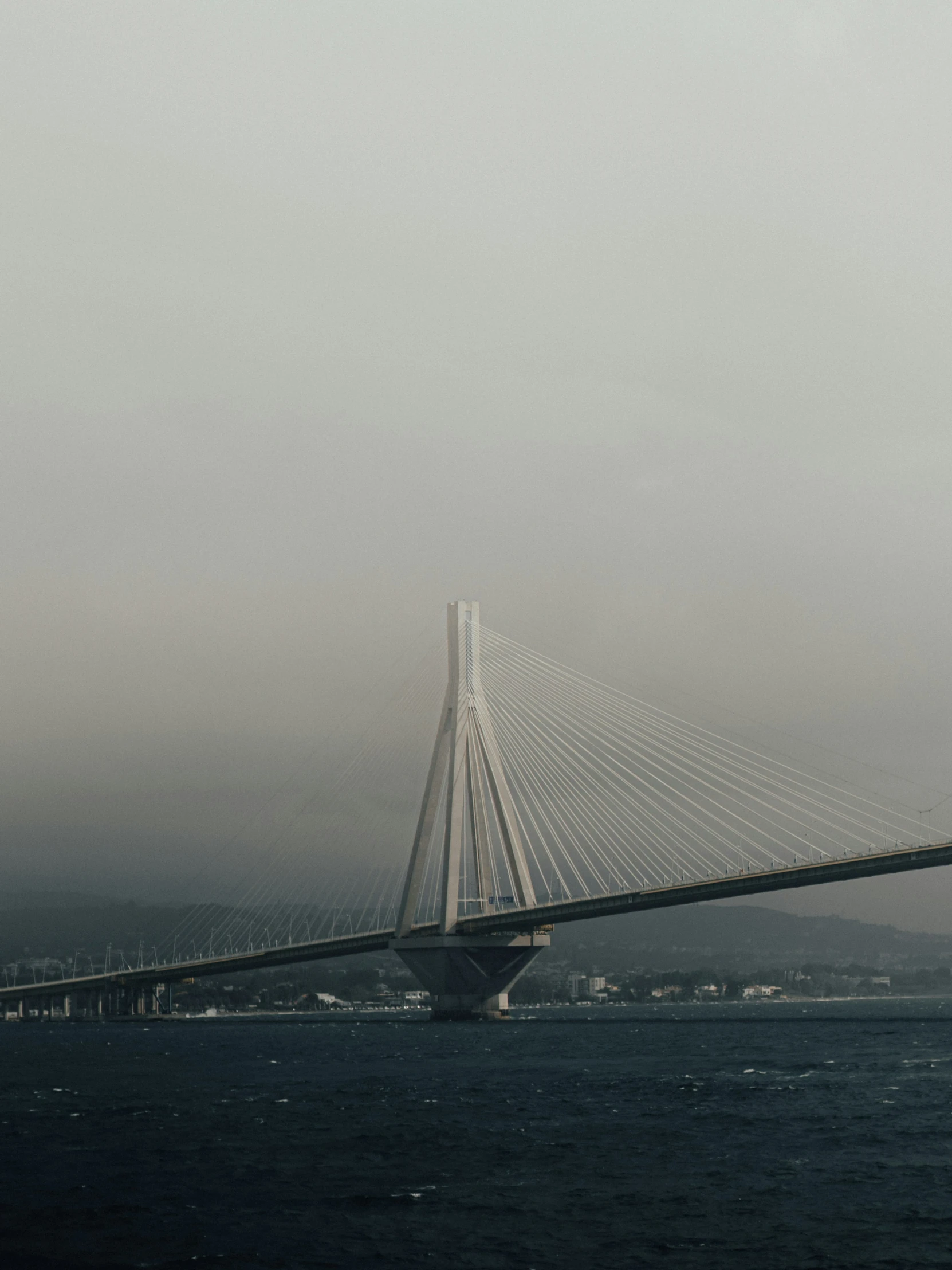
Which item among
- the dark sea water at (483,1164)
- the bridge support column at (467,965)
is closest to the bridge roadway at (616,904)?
the bridge support column at (467,965)

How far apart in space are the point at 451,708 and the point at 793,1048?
87.4 feet

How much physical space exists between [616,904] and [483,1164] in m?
56.1

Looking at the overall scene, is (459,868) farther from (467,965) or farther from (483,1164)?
(483,1164)

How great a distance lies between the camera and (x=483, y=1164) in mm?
28453

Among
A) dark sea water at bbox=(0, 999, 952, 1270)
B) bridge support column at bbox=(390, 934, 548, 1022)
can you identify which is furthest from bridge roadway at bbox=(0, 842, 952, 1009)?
dark sea water at bbox=(0, 999, 952, 1270)

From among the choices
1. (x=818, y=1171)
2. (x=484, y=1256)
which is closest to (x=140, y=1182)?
(x=484, y=1256)

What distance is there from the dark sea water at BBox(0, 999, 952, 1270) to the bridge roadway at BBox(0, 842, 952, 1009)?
16.8 metres

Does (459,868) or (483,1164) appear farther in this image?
(459,868)

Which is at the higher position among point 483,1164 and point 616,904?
point 616,904

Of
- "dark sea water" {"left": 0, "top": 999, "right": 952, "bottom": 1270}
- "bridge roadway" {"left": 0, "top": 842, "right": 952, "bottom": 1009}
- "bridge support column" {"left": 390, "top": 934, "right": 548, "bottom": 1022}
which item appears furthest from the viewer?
"bridge support column" {"left": 390, "top": 934, "right": 548, "bottom": 1022}

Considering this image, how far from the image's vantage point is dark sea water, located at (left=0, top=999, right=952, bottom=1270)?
20.8 metres

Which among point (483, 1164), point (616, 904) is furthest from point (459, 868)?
point (483, 1164)

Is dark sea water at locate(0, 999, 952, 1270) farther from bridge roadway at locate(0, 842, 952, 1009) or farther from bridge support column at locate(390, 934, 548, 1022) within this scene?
bridge support column at locate(390, 934, 548, 1022)

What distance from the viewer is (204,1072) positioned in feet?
177
